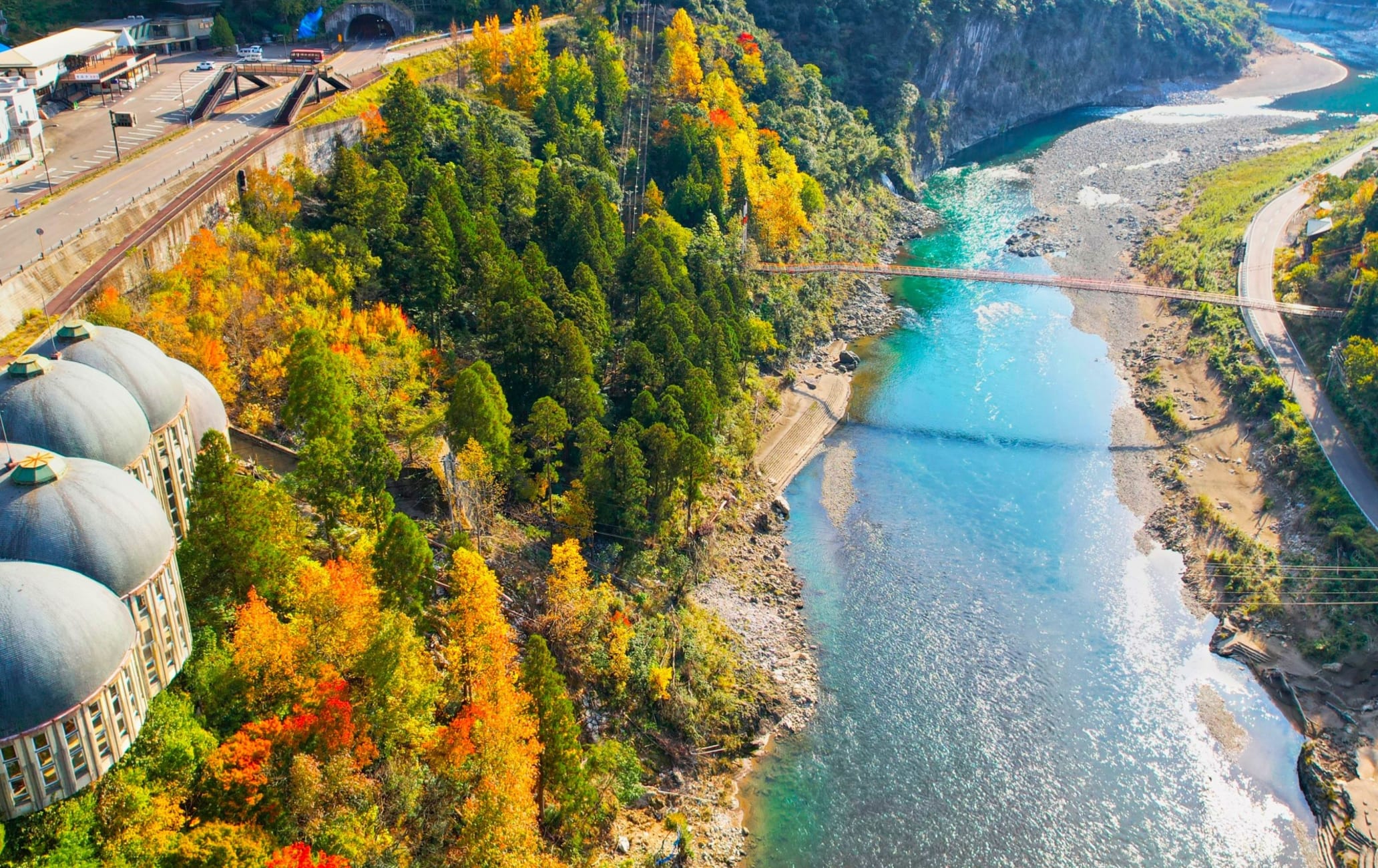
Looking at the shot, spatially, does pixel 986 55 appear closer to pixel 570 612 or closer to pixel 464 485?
pixel 464 485

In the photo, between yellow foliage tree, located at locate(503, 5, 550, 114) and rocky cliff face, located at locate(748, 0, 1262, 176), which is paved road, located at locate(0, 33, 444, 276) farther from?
rocky cliff face, located at locate(748, 0, 1262, 176)

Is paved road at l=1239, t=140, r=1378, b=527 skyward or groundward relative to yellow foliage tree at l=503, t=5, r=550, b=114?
groundward

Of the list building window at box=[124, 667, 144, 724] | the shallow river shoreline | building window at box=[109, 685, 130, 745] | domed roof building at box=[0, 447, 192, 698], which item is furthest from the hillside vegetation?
domed roof building at box=[0, 447, 192, 698]

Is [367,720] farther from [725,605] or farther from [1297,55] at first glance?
[1297,55]

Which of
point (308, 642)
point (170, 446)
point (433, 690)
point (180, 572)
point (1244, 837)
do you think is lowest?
point (1244, 837)

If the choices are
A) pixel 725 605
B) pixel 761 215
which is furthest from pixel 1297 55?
pixel 725 605

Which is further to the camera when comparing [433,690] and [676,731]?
[676,731]

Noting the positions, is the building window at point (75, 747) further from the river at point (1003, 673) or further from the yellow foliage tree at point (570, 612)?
the river at point (1003, 673)

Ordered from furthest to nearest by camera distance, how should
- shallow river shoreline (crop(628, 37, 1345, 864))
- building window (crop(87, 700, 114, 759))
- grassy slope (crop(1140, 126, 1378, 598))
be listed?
grassy slope (crop(1140, 126, 1378, 598)) < shallow river shoreline (crop(628, 37, 1345, 864)) < building window (crop(87, 700, 114, 759))
